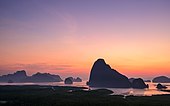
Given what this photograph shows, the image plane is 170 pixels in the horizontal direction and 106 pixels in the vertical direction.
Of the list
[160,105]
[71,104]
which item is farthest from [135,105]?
[71,104]

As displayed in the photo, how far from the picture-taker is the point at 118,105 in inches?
2650

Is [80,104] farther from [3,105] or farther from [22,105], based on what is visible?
[3,105]

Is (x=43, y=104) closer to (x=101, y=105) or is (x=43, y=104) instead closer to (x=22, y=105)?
(x=22, y=105)

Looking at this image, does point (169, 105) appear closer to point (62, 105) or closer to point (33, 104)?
point (62, 105)

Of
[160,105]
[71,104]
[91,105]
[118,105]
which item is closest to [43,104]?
[71,104]

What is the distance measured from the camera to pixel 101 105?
67438 millimetres

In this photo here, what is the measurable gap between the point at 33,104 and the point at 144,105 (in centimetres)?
3112

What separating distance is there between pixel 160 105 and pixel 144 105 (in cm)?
514

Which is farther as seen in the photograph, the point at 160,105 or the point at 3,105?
the point at 160,105

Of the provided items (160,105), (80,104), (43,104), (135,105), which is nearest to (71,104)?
(80,104)

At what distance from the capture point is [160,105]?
228 feet

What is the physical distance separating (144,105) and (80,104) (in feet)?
59.3

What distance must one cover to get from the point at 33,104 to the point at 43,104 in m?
2.78

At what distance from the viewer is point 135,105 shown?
6794cm
